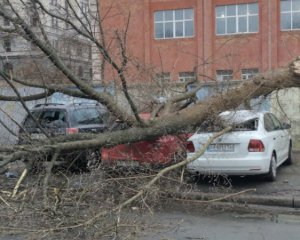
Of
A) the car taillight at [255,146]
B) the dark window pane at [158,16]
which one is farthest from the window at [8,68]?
the dark window pane at [158,16]

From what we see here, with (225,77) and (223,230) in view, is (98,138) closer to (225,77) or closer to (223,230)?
(223,230)

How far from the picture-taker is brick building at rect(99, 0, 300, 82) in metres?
36.7

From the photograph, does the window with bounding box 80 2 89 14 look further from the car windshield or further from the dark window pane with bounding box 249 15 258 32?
the dark window pane with bounding box 249 15 258 32

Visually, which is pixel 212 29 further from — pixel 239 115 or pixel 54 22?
pixel 54 22

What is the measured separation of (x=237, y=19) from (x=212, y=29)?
1.91 m

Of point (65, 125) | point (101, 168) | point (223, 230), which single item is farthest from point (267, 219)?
point (65, 125)

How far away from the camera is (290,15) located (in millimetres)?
36969

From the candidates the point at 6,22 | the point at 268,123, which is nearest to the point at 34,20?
the point at 6,22

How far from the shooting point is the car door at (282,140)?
11.5 metres

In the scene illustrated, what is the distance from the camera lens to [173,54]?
38031 millimetres

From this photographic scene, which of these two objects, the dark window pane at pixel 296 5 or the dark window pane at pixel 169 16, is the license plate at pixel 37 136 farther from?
the dark window pane at pixel 169 16

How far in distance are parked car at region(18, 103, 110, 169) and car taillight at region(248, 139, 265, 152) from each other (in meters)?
2.86

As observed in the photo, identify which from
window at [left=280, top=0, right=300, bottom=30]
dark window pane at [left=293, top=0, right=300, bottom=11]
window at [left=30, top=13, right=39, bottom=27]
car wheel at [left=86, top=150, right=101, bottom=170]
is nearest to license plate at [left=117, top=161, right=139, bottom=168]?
car wheel at [left=86, top=150, right=101, bottom=170]

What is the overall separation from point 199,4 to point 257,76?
104ft
